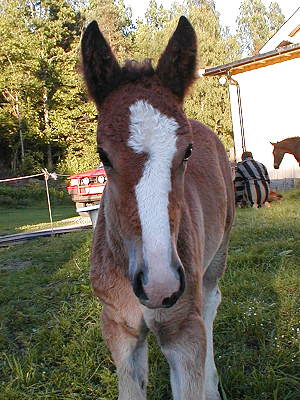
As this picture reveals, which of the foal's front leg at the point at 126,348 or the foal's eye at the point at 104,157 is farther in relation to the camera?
the foal's front leg at the point at 126,348

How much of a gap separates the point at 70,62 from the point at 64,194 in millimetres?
9461

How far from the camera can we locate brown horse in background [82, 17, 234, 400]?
172 cm

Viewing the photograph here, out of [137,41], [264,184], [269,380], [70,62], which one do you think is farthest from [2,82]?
[269,380]

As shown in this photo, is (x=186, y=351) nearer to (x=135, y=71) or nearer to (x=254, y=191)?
(x=135, y=71)

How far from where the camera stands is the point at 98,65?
210 centimetres

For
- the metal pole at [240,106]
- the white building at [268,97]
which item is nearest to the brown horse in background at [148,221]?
the white building at [268,97]

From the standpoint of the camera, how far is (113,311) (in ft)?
7.47

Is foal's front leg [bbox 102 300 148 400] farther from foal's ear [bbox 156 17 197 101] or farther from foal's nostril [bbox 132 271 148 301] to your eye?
foal's ear [bbox 156 17 197 101]

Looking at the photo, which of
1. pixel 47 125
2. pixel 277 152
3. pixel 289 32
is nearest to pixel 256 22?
pixel 47 125

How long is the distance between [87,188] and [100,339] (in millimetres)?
9330

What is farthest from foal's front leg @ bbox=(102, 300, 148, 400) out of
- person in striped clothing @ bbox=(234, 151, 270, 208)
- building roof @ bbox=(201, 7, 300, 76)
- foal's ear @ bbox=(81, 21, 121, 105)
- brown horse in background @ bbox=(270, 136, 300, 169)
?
building roof @ bbox=(201, 7, 300, 76)

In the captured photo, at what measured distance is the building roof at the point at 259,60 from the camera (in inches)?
568

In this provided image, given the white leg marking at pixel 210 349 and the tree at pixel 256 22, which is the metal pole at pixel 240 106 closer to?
the white leg marking at pixel 210 349

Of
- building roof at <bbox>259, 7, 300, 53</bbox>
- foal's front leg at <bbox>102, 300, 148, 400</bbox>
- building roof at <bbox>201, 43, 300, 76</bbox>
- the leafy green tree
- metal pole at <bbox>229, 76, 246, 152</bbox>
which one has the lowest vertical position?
foal's front leg at <bbox>102, 300, 148, 400</bbox>
